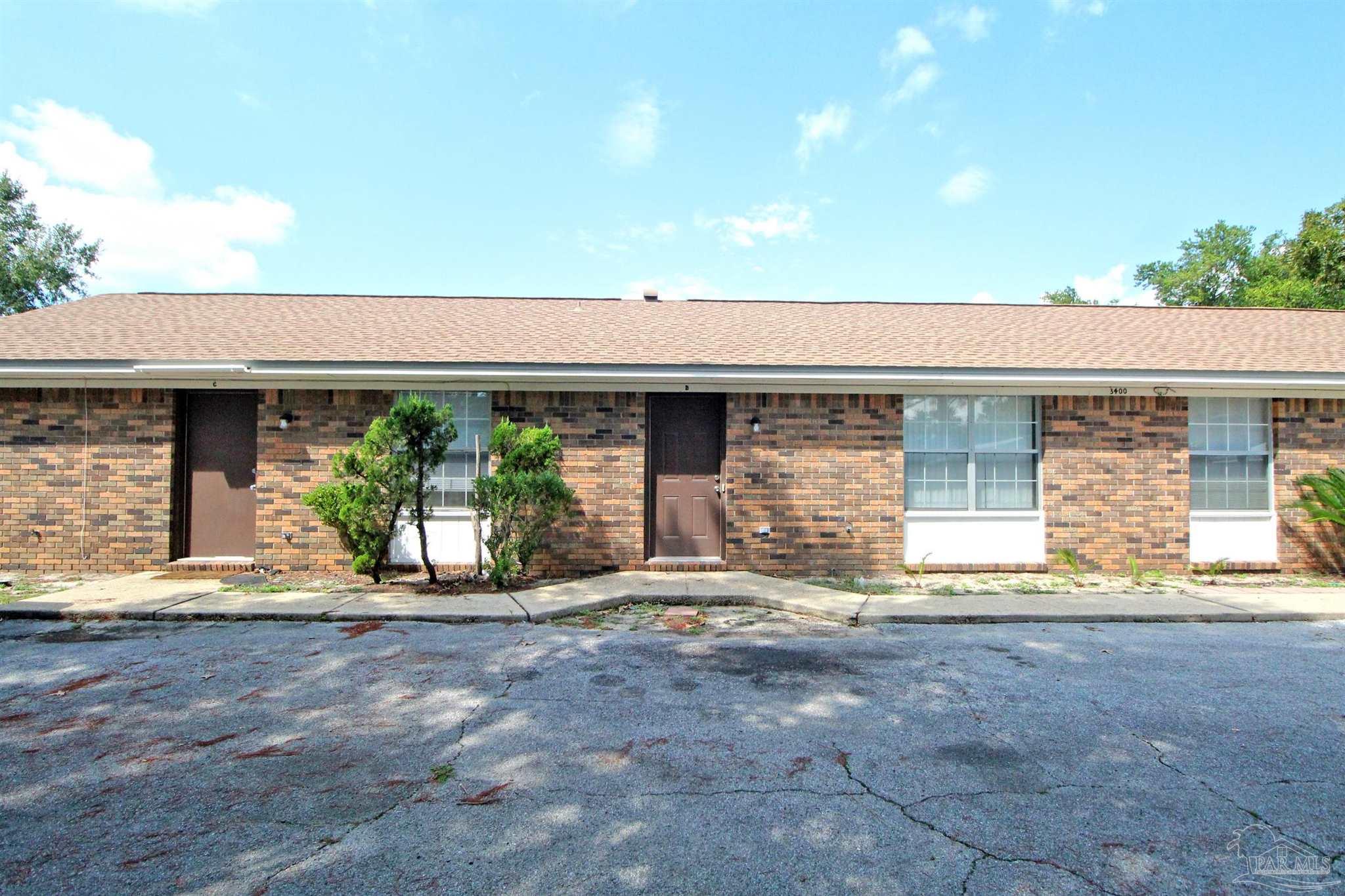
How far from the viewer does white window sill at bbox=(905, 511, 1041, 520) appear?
9055 mm

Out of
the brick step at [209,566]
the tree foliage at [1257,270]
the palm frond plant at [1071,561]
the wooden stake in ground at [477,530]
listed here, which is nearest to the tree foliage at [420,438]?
the wooden stake in ground at [477,530]

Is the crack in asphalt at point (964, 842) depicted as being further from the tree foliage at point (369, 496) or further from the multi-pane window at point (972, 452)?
the multi-pane window at point (972, 452)

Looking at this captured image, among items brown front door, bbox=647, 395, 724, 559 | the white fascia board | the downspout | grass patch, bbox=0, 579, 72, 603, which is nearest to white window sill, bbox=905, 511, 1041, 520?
the white fascia board

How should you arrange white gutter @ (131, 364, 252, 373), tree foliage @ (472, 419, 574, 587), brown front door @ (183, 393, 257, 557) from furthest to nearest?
brown front door @ (183, 393, 257, 557)
white gutter @ (131, 364, 252, 373)
tree foliage @ (472, 419, 574, 587)

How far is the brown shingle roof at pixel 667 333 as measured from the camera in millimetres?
8750

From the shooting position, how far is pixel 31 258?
26578 mm

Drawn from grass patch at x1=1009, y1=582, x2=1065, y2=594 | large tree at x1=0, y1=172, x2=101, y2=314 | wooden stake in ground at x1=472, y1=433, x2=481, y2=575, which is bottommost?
grass patch at x1=1009, y1=582, x2=1065, y2=594

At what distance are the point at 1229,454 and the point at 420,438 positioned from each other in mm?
10369

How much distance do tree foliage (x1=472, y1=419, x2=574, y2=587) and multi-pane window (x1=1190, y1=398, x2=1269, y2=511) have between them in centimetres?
839

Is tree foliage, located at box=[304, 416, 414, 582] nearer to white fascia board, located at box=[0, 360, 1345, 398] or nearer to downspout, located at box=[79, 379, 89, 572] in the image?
white fascia board, located at box=[0, 360, 1345, 398]

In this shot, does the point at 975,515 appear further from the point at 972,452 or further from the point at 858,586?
the point at 858,586

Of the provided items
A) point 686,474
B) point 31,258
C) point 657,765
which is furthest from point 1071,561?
point 31,258

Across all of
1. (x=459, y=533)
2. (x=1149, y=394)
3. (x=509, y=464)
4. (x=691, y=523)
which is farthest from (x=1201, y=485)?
(x=459, y=533)

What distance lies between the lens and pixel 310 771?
11.0 feet
